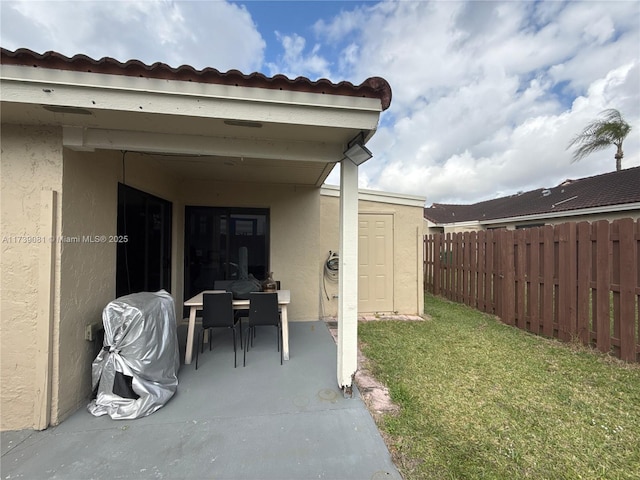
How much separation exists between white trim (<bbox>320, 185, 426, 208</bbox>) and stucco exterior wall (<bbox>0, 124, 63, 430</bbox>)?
401 cm

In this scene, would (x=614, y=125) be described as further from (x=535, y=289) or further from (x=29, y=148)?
(x=29, y=148)

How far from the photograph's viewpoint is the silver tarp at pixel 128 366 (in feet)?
7.69

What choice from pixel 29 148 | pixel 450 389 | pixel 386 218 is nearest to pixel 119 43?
pixel 29 148

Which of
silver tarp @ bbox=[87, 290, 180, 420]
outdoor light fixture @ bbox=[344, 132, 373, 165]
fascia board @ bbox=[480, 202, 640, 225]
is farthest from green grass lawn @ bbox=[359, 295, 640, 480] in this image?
fascia board @ bbox=[480, 202, 640, 225]

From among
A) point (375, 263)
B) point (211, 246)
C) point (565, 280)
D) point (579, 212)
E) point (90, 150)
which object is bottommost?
point (565, 280)

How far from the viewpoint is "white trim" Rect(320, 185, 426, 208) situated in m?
5.37

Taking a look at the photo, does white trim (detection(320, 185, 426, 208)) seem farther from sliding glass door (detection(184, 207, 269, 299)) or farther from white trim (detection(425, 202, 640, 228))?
white trim (detection(425, 202, 640, 228))

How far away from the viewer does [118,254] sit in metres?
3.12

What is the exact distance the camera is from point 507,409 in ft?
7.97

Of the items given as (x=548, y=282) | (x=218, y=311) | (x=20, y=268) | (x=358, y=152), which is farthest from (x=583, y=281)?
(x=20, y=268)

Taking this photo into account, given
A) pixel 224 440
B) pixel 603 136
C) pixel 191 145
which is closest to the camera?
pixel 224 440

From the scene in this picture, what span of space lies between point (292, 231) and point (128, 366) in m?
3.37

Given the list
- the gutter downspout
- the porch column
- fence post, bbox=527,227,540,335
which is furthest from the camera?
fence post, bbox=527,227,540,335

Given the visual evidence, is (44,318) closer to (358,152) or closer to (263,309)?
(263,309)
